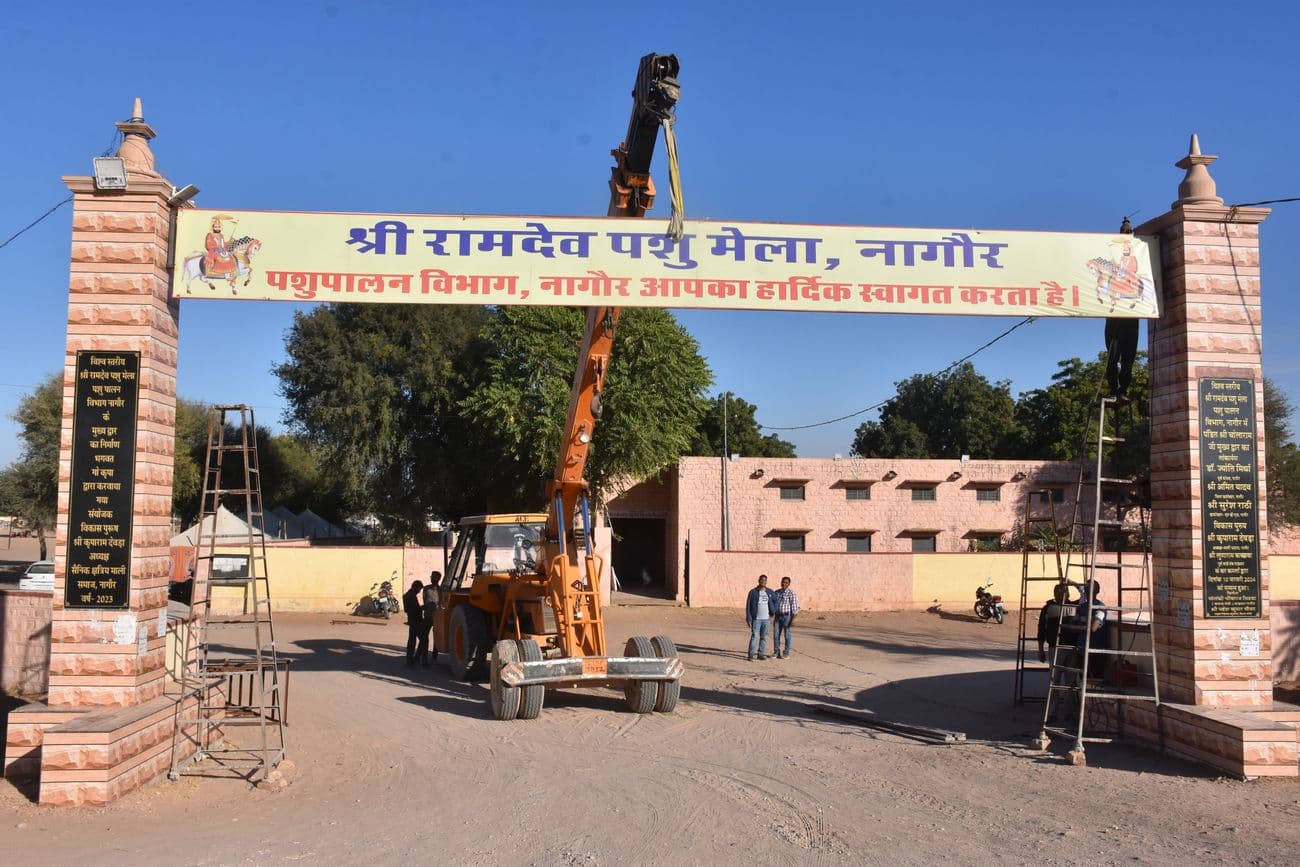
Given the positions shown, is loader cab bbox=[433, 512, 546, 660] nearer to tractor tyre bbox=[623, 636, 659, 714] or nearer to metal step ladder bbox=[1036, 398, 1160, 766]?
tractor tyre bbox=[623, 636, 659, 714]

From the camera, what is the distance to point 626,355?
29219 millimetres

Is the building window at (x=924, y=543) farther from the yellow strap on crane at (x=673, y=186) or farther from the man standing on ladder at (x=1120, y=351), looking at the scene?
the yellow strap on crane at (x=673, y=186)

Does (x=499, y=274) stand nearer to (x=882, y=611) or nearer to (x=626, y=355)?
(x=626, y=355)

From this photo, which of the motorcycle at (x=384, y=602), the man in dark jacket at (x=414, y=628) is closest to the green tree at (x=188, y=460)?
the motorcycle at (x=384, y=602)

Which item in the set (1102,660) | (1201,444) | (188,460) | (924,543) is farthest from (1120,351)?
(188,460)

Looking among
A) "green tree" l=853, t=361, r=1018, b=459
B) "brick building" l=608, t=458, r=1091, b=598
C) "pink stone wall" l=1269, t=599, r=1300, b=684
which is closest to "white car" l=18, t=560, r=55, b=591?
"brick building" l=608, t=458, r=1091, b=598

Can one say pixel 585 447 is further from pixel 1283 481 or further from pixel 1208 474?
pixel 1283 481

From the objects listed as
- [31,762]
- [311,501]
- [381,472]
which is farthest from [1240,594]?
[311,501]

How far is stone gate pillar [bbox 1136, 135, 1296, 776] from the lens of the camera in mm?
9625

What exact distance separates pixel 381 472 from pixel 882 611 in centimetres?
1755

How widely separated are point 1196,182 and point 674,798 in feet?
26.3

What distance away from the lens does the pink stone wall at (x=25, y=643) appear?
13195mm

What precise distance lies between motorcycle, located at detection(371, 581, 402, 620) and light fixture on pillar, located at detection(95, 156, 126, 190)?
18.2m

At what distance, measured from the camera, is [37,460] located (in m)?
36.6
